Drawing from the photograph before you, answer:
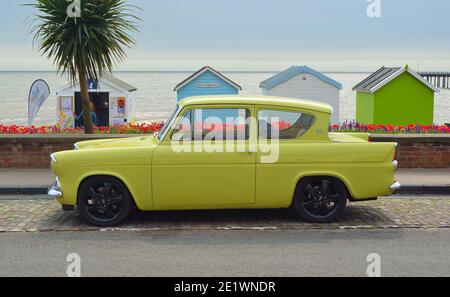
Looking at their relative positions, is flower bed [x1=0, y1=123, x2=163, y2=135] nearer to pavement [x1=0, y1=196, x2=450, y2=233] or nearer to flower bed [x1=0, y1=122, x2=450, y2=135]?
flower bed [x1=0, y1=122, x2=450, y2=135]

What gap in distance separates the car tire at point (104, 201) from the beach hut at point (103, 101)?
13.1 m

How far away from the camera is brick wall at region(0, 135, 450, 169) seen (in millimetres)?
12703

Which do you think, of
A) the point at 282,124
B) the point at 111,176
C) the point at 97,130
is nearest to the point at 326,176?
the point at 282,124

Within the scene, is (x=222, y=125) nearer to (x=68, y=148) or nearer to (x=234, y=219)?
(x=234, y=219)

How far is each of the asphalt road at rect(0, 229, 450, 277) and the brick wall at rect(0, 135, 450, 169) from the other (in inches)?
193

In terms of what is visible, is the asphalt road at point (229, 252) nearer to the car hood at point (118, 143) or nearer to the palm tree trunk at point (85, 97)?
the car hood at point (118, 143)

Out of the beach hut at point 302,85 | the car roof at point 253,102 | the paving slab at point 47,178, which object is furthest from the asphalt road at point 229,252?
the beach hut at point 302,85

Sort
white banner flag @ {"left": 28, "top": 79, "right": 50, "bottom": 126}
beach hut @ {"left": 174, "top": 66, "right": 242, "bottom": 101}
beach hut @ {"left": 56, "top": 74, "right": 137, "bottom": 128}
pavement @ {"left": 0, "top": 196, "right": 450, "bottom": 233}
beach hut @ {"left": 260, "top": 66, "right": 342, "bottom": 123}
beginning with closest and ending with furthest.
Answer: pavement @ {"left": 0, "top": 196, "right": 450, "bottom": 233} < beach hut @ {"left": 174, "top": 66, "right": 242, "bottom": 101} < beach hut @ {"left": 260, "top": 66, "right": 342, "bottom": 123} < white banner flag @ {"left": 28, "top": 79, "right": 50, "bottom": 126} < beach hut @ {"left": 56, "top": 74, "right": 137, "bottom": 128}

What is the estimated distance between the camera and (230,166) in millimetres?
8016

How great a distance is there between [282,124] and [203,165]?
117 cm

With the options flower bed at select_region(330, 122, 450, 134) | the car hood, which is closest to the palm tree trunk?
the car hood

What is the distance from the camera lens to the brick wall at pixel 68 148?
1270 cm
